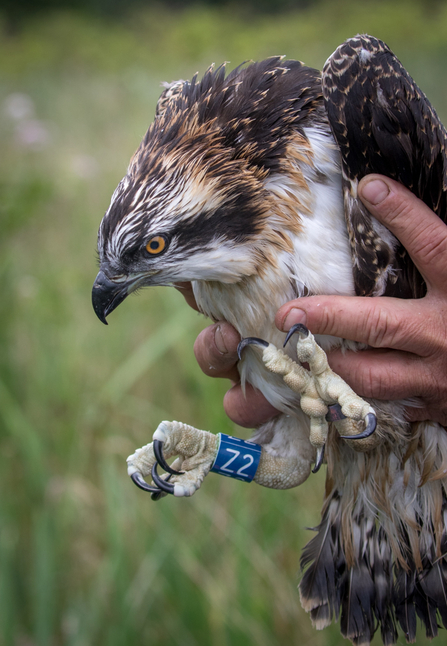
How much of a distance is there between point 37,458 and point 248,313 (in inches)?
82.0

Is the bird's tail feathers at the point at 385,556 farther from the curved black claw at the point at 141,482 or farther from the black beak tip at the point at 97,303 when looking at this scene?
the black beak tip at the point at 97,303

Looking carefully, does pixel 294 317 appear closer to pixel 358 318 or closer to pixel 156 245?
pixel 358 318

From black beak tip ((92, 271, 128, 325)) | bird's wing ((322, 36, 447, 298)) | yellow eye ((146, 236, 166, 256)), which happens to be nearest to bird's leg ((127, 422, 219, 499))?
black beak tip ((92, 271, 128, 325))

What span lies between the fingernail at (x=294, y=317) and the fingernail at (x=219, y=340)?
36 centimetres

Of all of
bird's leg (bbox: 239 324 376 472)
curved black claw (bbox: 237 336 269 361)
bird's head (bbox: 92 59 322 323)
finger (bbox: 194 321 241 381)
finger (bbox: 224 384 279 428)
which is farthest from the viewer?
finger (bbox: 224 384 279 428)

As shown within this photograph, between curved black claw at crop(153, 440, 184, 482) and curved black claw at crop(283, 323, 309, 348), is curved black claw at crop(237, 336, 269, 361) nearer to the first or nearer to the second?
curved black claw at crop(283, 323, 309, 348)

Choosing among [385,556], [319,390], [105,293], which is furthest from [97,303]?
[385,556]

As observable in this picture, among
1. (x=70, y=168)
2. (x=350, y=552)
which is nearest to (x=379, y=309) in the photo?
(x=350, y=552)

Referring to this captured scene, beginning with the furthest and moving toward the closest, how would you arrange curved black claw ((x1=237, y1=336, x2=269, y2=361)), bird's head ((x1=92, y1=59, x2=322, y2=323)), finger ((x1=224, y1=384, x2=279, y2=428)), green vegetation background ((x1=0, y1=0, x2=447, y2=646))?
green vegetation background ((x1=0, y1=0, x2=447, y2=646)), finger ((x1=224, y1=384, x2=279, y2=428)), curved black claw ((x1=237, y1=336, x2=269, y2=361)), bird's head ((x1=92, y1=59, x2=322, y2=323))

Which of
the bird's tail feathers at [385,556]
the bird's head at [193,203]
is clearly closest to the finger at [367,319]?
the bird's head at [193,203]

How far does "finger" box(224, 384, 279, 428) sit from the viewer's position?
85.5 inches

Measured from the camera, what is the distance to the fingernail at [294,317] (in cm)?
167

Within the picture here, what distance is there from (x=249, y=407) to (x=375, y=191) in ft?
3.30

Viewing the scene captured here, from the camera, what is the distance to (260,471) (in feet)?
6.88
